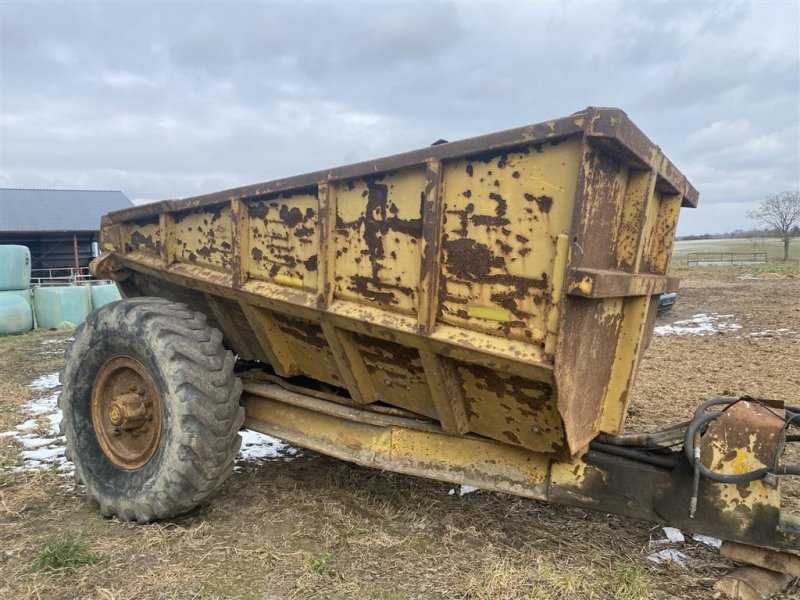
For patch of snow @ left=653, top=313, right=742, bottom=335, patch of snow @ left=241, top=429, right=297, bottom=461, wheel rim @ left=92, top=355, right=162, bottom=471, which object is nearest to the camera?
wheel rim @ left=92, top=355, right=162, bottom=471

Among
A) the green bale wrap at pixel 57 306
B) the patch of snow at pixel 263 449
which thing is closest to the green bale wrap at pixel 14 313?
the green bale wrap at pixel 57 306

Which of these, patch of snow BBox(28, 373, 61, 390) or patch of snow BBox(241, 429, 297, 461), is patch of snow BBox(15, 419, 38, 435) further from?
patch of snow BBox(241, 429, 297, 461)

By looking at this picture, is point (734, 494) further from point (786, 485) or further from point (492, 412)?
point (786, 485)

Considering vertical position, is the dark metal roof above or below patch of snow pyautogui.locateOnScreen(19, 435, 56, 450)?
above

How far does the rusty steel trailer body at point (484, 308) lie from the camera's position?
7.57 ft

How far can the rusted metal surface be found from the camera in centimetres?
228

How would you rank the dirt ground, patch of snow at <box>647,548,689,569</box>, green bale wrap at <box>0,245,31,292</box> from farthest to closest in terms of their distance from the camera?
green bale wrap at <box>0,245,31,292</box> < patch of snow at <box>647,548,689,569</box> < the dirt ground

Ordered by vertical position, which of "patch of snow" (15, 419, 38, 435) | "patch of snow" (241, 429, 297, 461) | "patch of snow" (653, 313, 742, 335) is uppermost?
"patch of snow" (653, 313, 742, 335)

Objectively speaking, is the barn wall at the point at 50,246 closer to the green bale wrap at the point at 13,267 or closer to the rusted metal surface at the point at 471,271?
the green bale wrap at the point at 13,267

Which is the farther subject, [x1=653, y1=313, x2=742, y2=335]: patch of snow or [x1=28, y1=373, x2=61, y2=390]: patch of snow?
[x1=653, y1=313, x2=742, y2=335]: patch of snow

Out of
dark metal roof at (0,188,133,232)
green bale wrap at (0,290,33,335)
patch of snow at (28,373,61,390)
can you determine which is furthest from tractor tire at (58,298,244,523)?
dark metal roof at (0,188,133,232)

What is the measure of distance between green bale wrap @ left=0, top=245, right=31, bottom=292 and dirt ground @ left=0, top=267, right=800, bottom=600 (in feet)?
26.3

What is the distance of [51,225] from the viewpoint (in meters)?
22.2

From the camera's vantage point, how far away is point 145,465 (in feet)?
10.8
